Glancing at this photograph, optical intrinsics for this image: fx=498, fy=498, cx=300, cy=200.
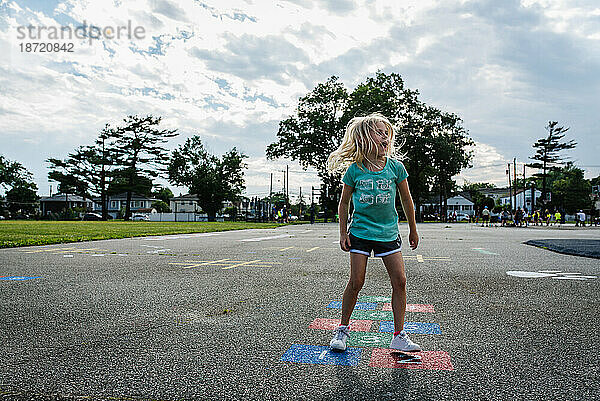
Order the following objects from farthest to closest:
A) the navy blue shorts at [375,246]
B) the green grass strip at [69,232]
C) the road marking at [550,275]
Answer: the green grass strip at [69,232] < the road marking at [550,275] < the navy blue shorts at [375,246]

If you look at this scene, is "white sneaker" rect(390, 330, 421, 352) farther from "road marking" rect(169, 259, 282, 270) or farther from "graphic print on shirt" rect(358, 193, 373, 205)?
"road marking" rect(169, 259, 282, 270)

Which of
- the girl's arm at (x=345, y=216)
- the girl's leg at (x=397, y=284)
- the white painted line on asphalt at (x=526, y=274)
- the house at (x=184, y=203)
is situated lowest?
the white painted line on asphalt at (x=526, y=274)

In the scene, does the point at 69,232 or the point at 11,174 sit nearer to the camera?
the point at 69,232

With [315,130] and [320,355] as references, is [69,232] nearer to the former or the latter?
[320,355]

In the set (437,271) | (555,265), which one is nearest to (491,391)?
(437,271)

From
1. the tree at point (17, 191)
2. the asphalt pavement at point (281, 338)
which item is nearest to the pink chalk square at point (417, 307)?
the asphalt pavement at point (281, 338)

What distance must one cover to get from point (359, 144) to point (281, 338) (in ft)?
4.90

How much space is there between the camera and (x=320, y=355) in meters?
3.18

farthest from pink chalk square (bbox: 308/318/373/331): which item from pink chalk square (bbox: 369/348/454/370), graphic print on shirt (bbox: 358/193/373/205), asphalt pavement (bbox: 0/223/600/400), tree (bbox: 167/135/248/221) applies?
tree (bbox: 167/135/248/221)

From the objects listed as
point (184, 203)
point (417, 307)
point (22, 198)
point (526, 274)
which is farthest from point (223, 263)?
point (184, 203)

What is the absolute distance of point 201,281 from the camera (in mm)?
6391

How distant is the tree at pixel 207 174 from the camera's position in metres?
67.1

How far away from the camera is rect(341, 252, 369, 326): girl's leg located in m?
3.38

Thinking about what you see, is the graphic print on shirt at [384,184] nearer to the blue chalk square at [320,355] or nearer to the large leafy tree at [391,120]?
the blue chalk square at [320,355]
